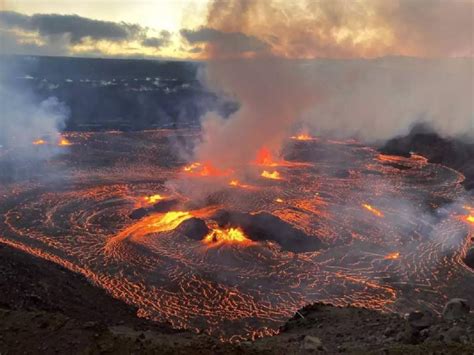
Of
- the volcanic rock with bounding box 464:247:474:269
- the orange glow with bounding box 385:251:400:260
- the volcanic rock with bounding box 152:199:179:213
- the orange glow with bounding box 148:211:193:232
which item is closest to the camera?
the volcanic rock with bounding box 464:247:474:269

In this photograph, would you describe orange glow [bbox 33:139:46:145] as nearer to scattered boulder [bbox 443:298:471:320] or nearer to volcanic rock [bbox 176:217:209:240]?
volcanic rock [bbox 176:217:209:240]

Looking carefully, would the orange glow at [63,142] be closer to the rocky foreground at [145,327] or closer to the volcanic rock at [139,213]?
the volcanic rock at [139,213]

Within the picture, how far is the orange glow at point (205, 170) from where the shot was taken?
59.1 m

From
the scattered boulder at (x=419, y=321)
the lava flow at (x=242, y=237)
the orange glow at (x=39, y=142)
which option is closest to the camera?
the scattered boulder at (x=419, y=321)

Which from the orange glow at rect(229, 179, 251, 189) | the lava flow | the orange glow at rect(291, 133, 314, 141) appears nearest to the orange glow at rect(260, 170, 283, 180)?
the lava flow

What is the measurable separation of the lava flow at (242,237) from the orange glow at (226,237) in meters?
0.09

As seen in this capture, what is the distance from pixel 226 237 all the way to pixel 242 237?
4.30ft

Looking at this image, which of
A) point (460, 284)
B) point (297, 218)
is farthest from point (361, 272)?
point (297, 218)

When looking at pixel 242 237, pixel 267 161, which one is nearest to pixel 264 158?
pixel 267 161

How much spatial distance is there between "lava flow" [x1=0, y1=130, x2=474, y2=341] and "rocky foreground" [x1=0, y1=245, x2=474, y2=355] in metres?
3.32

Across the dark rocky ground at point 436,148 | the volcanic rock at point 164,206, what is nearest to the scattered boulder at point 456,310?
the volcanic rock at point 164,206

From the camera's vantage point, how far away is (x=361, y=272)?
104 ft

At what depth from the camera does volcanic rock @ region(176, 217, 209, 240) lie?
36344 millimetres

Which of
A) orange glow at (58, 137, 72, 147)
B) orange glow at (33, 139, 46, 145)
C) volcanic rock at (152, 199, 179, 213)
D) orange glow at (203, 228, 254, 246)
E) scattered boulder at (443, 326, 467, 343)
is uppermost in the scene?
scattered boulder at (443, 326, 467, 343)
